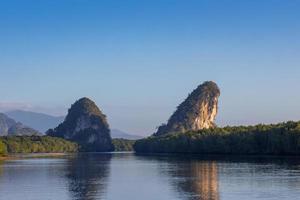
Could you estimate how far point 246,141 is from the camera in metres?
129

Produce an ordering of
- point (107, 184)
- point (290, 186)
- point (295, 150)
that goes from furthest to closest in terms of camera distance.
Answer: point (295, 150) → point (107, 184) → point (290, 186)

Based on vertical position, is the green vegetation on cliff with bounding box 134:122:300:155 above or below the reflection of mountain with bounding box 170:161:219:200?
above

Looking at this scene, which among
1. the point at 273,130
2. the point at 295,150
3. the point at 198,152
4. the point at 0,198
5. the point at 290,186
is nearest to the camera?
the point at 0,198

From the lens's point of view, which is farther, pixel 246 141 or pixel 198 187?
pixel 246 141

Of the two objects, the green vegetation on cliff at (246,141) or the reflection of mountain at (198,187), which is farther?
the green vegetation on cliff at (246,141)

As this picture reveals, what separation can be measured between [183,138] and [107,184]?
111 meters

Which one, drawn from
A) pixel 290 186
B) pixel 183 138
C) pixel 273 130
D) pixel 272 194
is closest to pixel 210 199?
pixel 272 194

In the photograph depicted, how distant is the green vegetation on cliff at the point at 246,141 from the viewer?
11194 centimetres

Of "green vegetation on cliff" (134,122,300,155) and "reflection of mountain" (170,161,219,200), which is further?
"green vegetation on cliff" (134,122,300,155)

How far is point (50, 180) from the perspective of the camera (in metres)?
62.6

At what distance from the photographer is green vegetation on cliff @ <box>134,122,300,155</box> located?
367ft

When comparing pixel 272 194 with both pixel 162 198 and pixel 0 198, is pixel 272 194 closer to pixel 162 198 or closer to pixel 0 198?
pixel 162 198

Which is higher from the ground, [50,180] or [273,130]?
[273,130]

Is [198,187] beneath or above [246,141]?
beneath
